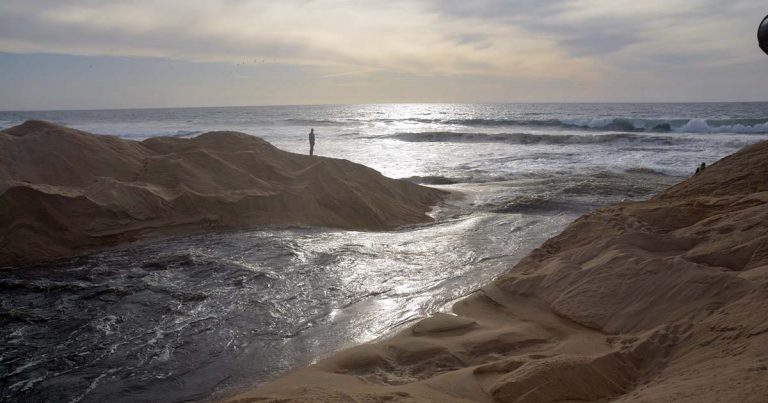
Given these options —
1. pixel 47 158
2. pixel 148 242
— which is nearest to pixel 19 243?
pixel 148 242

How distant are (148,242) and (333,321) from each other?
151 inches

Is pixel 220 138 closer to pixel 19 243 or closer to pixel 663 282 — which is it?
pixel 19 243

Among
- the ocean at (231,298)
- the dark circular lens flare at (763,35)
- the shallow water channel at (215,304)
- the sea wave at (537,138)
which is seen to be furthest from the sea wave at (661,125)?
the dark circular lens flare at (763,35)

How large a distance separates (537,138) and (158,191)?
25.5 metres

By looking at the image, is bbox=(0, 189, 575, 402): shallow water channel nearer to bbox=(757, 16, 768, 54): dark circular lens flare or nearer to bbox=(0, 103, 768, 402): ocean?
bbox=(0, 103, 768, 402): ocean

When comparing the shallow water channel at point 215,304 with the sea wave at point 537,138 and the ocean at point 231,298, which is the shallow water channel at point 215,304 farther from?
the sea wave at point 537,138

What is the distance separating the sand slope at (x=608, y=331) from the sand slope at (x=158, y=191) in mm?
4617

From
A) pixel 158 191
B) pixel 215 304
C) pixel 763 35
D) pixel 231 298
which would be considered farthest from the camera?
pixel 158 191

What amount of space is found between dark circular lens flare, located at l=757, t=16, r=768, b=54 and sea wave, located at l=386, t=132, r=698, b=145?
2356cm

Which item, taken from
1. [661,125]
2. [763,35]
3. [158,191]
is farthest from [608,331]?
[661,125]

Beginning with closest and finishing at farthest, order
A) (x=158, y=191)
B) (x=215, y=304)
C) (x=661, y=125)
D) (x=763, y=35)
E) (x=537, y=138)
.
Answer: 1. (x=763, y=35)
2. (x=215, y=304)
3. (x=158, y=191)
4. (x=537, y=138)
5. (x=661, y=125)

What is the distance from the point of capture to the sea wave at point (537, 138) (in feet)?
92.3

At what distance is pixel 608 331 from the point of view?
3.61 meters

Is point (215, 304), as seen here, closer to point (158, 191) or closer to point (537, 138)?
point (158, 191)
